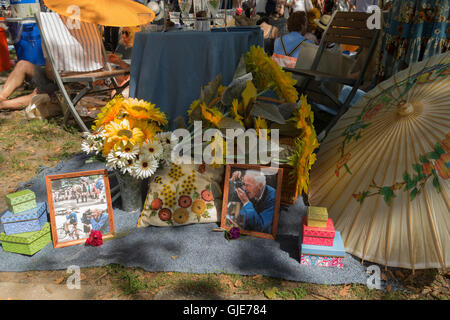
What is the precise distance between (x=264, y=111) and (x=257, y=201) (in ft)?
1.79

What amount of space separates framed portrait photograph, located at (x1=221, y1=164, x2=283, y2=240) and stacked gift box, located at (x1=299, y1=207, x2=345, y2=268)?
254 mm

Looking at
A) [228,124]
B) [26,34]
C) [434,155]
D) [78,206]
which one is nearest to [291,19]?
[228,124]

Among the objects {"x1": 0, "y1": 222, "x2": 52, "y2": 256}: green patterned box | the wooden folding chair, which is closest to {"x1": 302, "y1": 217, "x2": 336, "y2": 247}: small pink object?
{"x1": 0, "y1": 222, "x2": 52, "y2": 256}: green patterned box

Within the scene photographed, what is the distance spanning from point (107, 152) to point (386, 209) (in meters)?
1.58

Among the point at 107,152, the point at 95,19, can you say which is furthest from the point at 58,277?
the point at 95,19

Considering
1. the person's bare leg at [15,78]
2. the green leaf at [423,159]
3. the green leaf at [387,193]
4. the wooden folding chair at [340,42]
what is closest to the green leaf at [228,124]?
the green leaf at [387,193]

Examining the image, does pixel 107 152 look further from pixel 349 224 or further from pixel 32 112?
pixel 32 112

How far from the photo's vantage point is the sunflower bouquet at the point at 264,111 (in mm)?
2045

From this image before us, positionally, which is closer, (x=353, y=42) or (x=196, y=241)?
(x=196, y=241)

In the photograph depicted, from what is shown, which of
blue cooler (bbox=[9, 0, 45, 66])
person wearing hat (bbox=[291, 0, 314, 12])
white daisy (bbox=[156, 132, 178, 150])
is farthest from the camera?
person wearing hat (bbox=[291, 0, 314, 12])

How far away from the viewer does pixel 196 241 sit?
82.7 inches

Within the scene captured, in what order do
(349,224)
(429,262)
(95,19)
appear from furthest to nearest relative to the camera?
(95,19) → (349,224) → (429,262)

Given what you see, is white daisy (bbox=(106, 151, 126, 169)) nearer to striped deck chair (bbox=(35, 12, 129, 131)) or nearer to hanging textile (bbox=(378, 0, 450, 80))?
striped deck chair (bbox=(35, 12, 129, 131))

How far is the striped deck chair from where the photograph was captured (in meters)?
3.39
